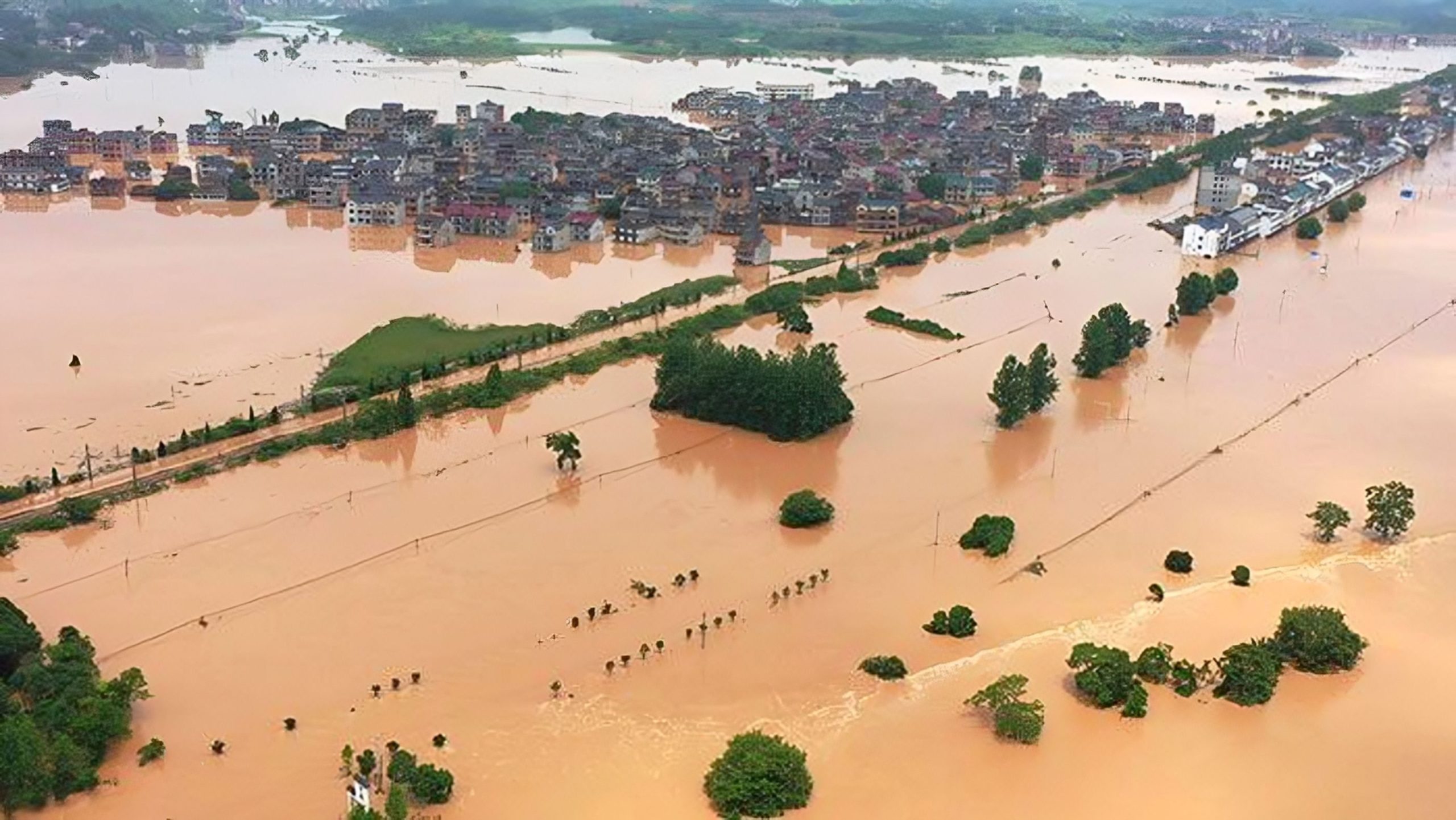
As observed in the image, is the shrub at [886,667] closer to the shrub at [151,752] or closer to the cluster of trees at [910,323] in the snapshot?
the shrub at [151,752]

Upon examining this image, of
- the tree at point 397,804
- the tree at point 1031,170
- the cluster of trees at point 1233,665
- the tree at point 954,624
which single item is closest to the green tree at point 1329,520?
the cluster of trees at point 1233,665

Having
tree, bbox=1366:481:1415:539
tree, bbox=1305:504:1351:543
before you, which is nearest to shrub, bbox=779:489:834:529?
tree, bbox=1305:504:1351:543

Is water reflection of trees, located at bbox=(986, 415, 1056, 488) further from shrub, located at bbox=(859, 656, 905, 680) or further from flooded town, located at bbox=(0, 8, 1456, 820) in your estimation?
shrub, located at bbox=(859, 656, 905, 680)

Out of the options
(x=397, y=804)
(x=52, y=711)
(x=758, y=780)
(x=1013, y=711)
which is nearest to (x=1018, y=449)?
(x=1013, y=711)

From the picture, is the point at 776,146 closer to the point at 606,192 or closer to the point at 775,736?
the point at 606,192

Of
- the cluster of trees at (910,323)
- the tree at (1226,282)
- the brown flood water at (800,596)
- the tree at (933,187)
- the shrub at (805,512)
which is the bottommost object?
the brown flood water at (800,596)

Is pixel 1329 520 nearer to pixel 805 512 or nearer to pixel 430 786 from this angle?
pixel 805 512
